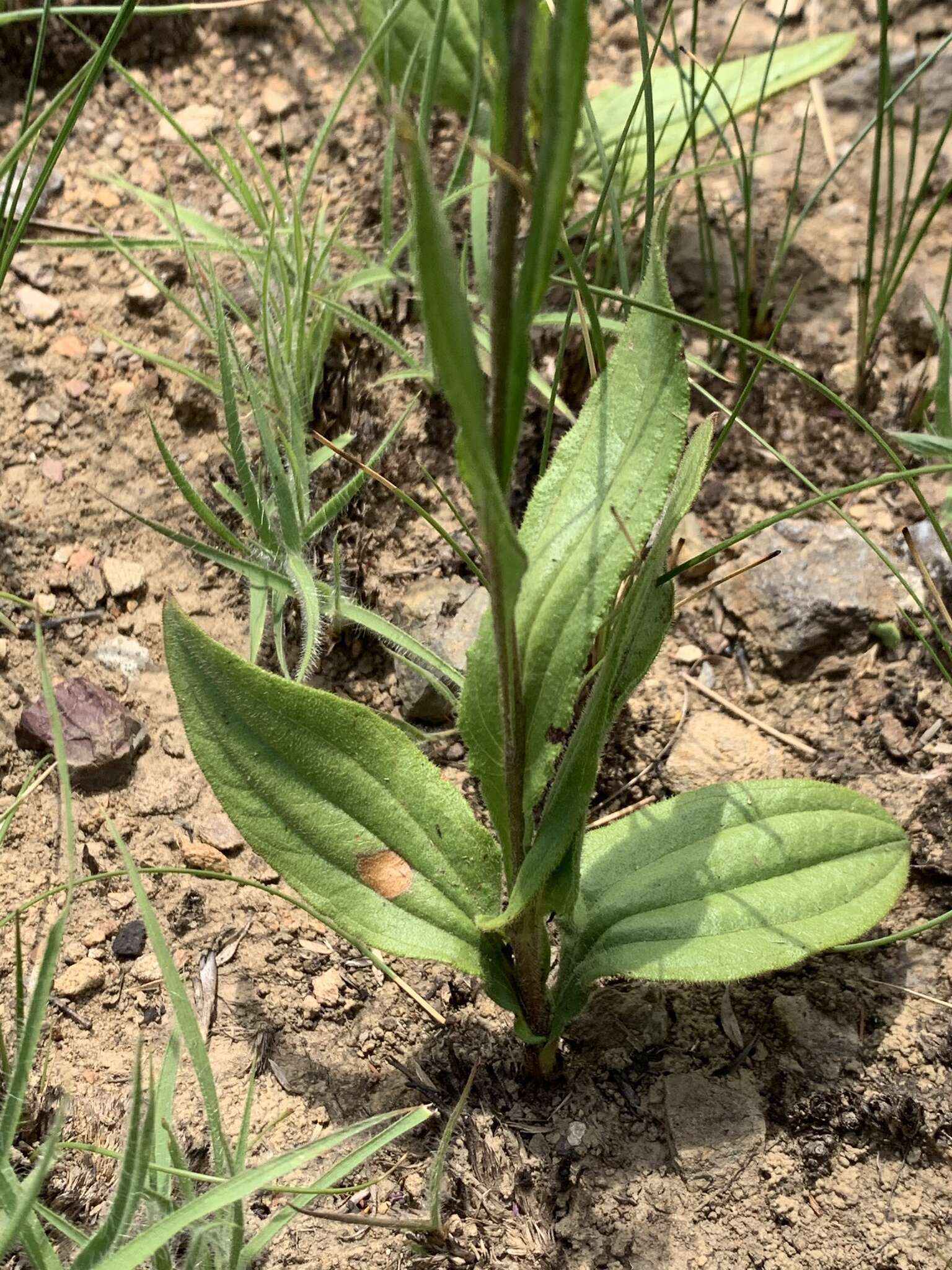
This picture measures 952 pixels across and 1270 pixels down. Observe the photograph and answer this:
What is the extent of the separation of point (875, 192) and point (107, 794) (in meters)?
1.36

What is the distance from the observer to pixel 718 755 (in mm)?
1624

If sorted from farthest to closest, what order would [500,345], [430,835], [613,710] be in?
1. [430,835]
2. [613,710]
3. [500,345]

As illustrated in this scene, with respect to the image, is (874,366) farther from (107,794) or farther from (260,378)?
(107,794)

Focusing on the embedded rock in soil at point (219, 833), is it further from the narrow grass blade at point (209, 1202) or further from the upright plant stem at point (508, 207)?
the upright plant stem at point (508, 207)

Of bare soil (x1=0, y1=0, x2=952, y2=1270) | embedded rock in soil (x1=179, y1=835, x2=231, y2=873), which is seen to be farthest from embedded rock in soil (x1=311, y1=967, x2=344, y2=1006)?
embedded rock in soil (x1=179, y1=835, x2=231, y2=873)

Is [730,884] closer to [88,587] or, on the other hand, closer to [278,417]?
[278,417]

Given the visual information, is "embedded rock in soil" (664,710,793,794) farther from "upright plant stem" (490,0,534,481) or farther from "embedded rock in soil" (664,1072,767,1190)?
"upright plant stem" (490,0,534,481)

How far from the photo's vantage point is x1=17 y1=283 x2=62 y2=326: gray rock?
1.86m

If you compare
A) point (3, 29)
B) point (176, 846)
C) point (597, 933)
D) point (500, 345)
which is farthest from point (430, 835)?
point (3, 29)

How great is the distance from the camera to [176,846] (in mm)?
1496

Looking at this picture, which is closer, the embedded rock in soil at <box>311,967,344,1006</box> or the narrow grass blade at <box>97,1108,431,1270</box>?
the narrow grass blade at <box>97,1108,431,1270</box>

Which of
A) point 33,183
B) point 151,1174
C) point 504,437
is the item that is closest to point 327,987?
point 151,1174

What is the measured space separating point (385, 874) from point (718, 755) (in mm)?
553

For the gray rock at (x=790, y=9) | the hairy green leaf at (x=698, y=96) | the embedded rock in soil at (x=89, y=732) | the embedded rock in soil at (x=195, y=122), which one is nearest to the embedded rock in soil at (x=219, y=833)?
the embedded rock in soil at (x=89, y=732)
